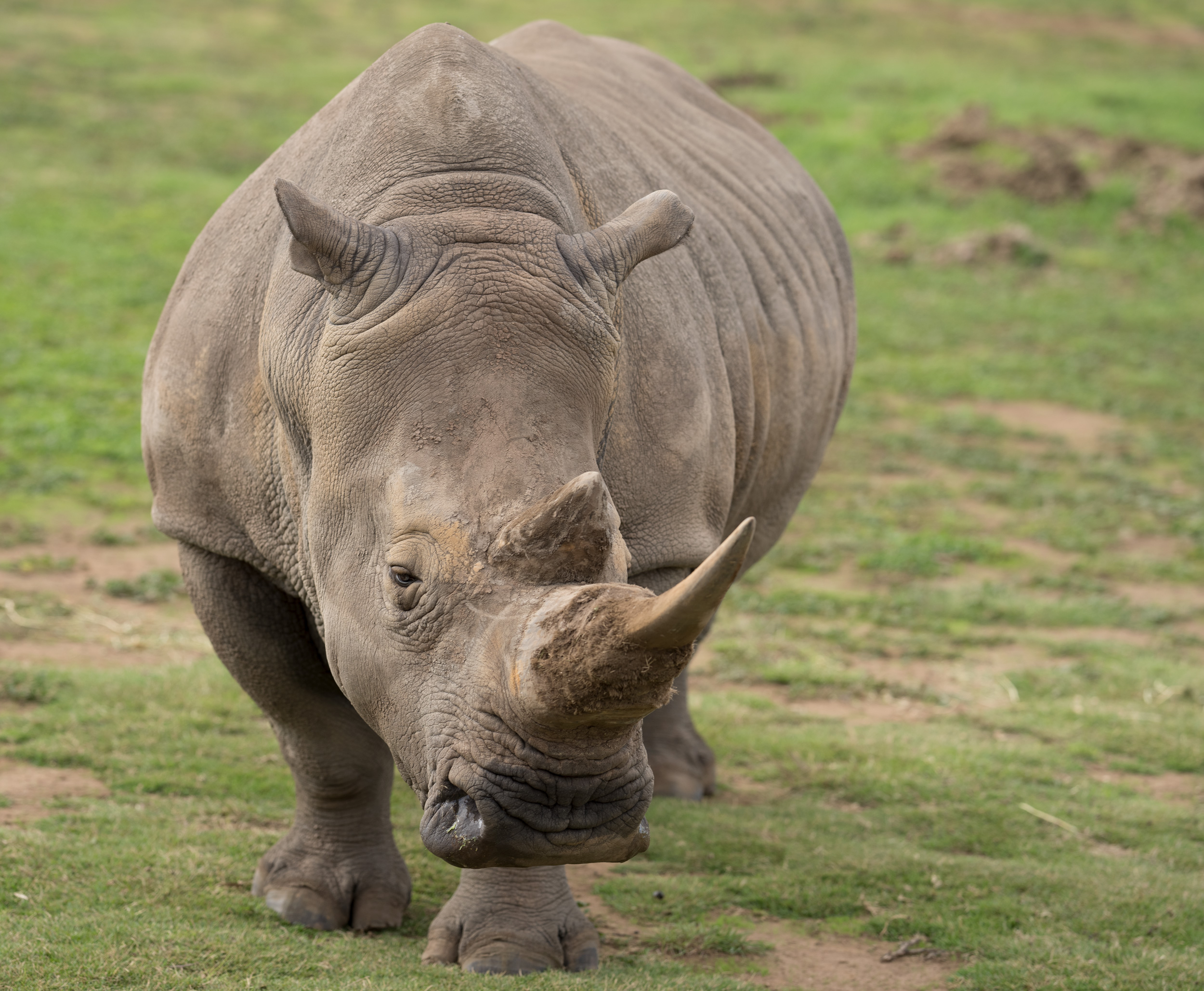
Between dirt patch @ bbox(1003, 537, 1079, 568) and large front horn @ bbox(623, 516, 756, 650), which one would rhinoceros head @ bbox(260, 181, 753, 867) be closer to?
large front horn @ bbox(623, 516, 756, 650)

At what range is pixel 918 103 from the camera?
71.1 ft

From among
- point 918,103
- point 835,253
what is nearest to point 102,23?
point 918,103

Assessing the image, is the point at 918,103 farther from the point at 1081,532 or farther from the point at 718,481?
the point at 718,481

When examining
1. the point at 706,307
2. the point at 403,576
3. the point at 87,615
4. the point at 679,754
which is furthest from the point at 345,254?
the point at 87,615

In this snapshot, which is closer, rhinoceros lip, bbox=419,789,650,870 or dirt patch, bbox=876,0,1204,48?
rhinoceros lip, bbox=419,789,650,870

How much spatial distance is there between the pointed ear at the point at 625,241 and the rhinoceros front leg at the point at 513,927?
5.46 ft

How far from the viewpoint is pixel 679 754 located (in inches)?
243

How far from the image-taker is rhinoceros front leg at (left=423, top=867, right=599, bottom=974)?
14.2 feet

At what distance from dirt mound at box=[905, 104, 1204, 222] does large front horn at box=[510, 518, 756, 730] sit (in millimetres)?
16518

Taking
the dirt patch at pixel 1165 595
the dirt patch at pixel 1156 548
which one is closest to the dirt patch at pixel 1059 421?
the dirt patch at pixel 1156 548

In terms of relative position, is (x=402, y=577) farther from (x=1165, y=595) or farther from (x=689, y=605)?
(x=1165, y=595)

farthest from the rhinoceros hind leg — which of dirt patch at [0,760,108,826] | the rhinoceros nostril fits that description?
the rhinoceros nostril

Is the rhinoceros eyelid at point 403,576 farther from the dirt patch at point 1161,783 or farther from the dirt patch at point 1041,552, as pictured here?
the dirt patch at point 1041,552

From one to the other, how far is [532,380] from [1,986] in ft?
6.20
